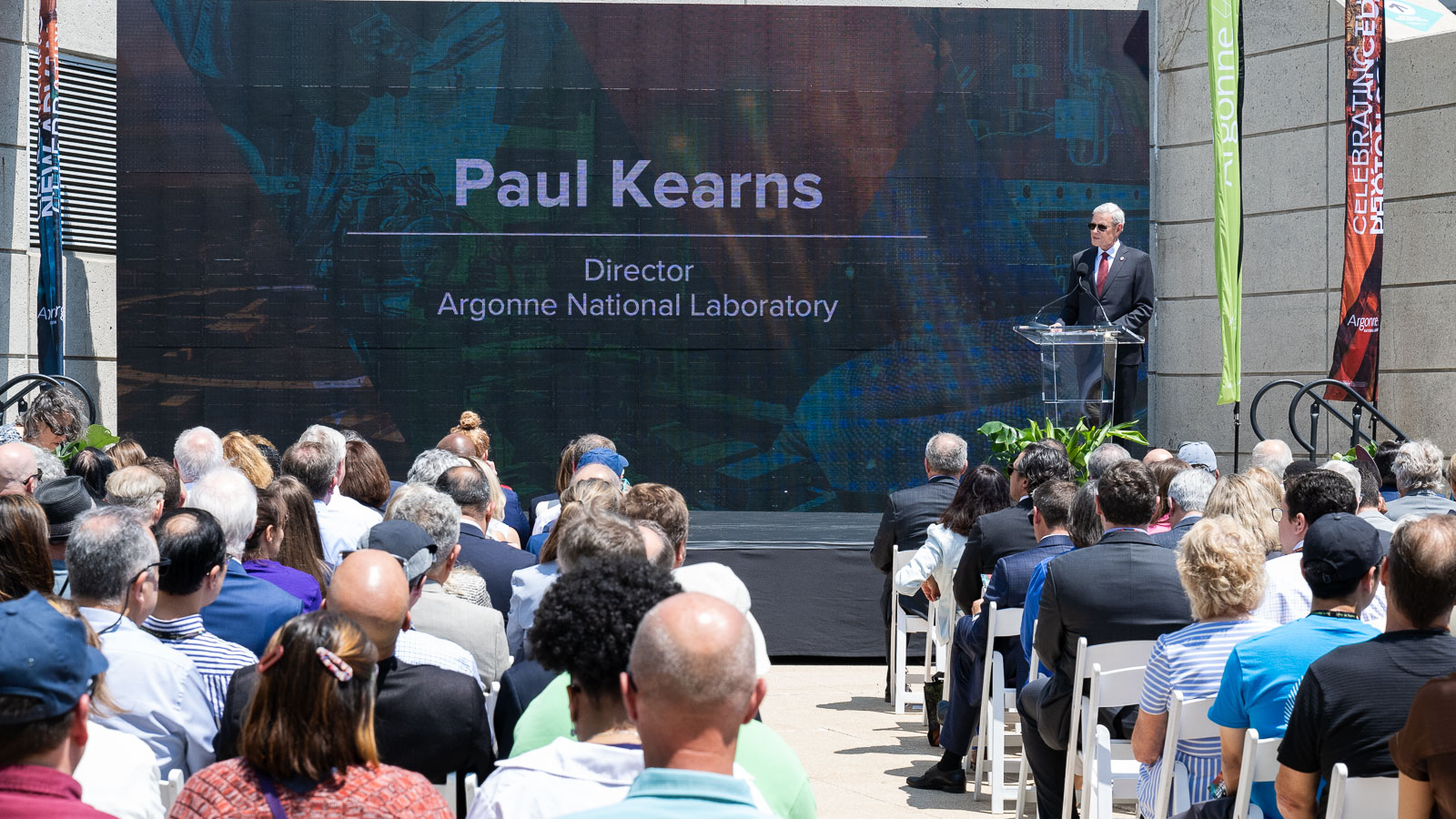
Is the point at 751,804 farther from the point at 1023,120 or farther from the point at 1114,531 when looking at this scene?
the point at 1023,120

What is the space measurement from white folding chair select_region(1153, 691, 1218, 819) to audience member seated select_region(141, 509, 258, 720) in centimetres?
209

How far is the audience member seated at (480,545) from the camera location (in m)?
4.52

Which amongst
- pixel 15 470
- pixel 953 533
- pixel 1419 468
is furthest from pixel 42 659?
pixel 1419 468

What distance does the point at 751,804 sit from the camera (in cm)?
154

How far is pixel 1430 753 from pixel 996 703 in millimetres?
2686

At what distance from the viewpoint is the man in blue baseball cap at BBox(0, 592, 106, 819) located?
1837mm

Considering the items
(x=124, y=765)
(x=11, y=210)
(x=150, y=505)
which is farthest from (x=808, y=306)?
(x=124, y=765)

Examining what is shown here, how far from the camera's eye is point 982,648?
5.40 m

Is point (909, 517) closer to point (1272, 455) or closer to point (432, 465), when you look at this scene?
point (1272, 455)

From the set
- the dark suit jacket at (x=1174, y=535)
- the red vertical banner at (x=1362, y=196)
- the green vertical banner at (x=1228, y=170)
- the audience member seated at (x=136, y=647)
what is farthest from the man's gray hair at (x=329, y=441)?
the red vertical banner at (x=1362, y=196)

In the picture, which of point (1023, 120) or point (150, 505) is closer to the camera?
point (150, 505)

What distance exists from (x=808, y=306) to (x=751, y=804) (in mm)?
8611

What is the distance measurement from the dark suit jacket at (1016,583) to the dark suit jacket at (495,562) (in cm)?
164

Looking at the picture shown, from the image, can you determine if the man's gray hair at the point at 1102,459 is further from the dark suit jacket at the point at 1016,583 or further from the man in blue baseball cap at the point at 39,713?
the man in blue baseball cap at the point at 39,713
